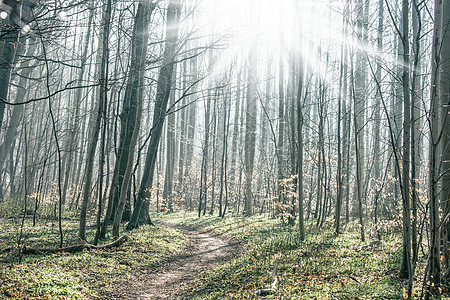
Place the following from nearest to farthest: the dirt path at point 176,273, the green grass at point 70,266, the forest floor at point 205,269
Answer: the green grass at point 70,266 → the forest floor at point 205,269 → the dirt path at point 176,273

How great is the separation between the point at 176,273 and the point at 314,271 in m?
3.27

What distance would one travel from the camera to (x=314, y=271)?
5.61 meters

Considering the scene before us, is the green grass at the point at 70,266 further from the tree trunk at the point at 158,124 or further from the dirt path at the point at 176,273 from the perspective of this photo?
the tree trunk at the point at 158,124

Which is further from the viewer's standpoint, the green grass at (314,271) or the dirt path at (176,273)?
the dirt path at (176,273)

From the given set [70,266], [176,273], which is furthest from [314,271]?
[70,266]

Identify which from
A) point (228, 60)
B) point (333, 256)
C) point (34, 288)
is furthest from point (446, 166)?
point (228, 60)

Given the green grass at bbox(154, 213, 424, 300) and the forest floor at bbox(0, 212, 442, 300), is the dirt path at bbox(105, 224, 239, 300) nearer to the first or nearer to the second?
the forest floor at bbox(0, 212, 442, 300)

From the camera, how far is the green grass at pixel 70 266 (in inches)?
161

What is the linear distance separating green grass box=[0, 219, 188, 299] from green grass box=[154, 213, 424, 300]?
69.6 inches

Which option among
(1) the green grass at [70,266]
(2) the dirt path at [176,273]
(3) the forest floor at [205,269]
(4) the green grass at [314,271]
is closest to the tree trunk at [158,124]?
(3) the forest floor at [205,269]

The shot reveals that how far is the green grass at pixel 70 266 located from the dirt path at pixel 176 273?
0.93 feet

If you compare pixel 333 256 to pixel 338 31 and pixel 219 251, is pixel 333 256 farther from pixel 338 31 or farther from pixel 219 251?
pixel 338 31

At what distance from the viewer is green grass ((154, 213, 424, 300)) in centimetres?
432

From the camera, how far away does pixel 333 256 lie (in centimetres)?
669
